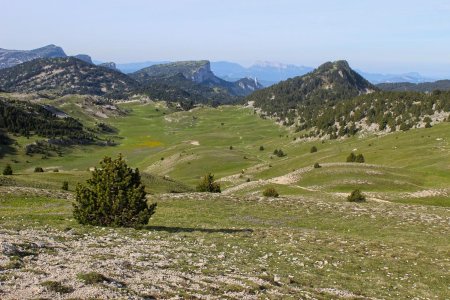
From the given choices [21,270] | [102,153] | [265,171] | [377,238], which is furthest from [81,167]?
[21,270]

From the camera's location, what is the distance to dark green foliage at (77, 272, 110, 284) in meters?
14.9

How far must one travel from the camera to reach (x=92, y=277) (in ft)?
49.7

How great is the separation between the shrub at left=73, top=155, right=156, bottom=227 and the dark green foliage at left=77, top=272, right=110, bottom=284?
46.8 feet

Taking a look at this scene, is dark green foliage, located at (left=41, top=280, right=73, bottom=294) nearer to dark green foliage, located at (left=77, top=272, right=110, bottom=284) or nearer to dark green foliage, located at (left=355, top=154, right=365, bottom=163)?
dark green foliage, located at (left=77, top=272, right=110, bottom=284)

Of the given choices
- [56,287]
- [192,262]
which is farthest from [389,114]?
[56,287]

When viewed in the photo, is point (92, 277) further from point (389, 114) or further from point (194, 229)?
point (389, 114)

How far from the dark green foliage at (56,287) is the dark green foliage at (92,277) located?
2.92 ft

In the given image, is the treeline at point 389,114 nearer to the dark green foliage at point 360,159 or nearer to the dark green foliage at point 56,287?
the dark green foliage at point 360,159

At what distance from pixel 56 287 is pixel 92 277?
1.50 metres

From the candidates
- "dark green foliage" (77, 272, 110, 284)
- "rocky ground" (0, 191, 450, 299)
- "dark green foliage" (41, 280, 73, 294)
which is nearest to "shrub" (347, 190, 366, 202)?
"rocky ground" (0, 191, 450, 299)

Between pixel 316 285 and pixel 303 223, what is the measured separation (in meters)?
20.4

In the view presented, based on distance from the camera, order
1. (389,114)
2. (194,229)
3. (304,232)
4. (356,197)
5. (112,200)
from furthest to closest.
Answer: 1. (389,114)
2. (356,197)
3. (304,232)
4. (194,229)
5. (112,200)

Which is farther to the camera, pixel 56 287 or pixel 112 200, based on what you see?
pixel 112 200

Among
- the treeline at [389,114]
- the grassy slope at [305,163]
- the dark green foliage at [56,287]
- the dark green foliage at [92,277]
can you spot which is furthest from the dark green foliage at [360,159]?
the dark green foliage at [56,287]
